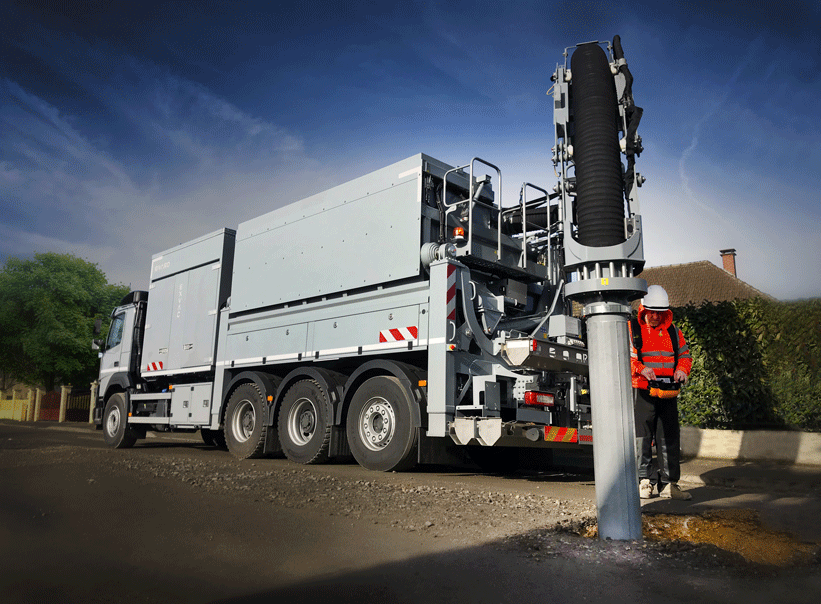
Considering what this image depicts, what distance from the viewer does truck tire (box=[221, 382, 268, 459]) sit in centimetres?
893

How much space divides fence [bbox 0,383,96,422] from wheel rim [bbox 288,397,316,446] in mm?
23423

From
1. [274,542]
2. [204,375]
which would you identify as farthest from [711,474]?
[204,375]

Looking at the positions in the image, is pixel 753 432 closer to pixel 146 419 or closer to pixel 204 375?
pixel 204 375

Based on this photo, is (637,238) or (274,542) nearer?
(274,542)

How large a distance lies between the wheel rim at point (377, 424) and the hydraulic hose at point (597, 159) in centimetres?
389

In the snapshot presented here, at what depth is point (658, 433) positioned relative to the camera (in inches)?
215

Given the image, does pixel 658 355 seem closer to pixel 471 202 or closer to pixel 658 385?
pixel 658 385

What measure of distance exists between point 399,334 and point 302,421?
7.47ft

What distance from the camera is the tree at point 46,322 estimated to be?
3497 cm

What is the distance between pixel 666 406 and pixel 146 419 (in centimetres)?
967

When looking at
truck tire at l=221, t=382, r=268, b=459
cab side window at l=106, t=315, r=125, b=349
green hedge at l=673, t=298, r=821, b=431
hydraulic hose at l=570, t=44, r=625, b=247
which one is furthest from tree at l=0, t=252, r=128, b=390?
hydraulic hose at l=570, t=44, r=625, b=247

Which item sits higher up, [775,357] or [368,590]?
[775,357]

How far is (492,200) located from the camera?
26.2ft

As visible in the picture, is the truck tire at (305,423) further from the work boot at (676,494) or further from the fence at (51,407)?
the fence at (51,407)
